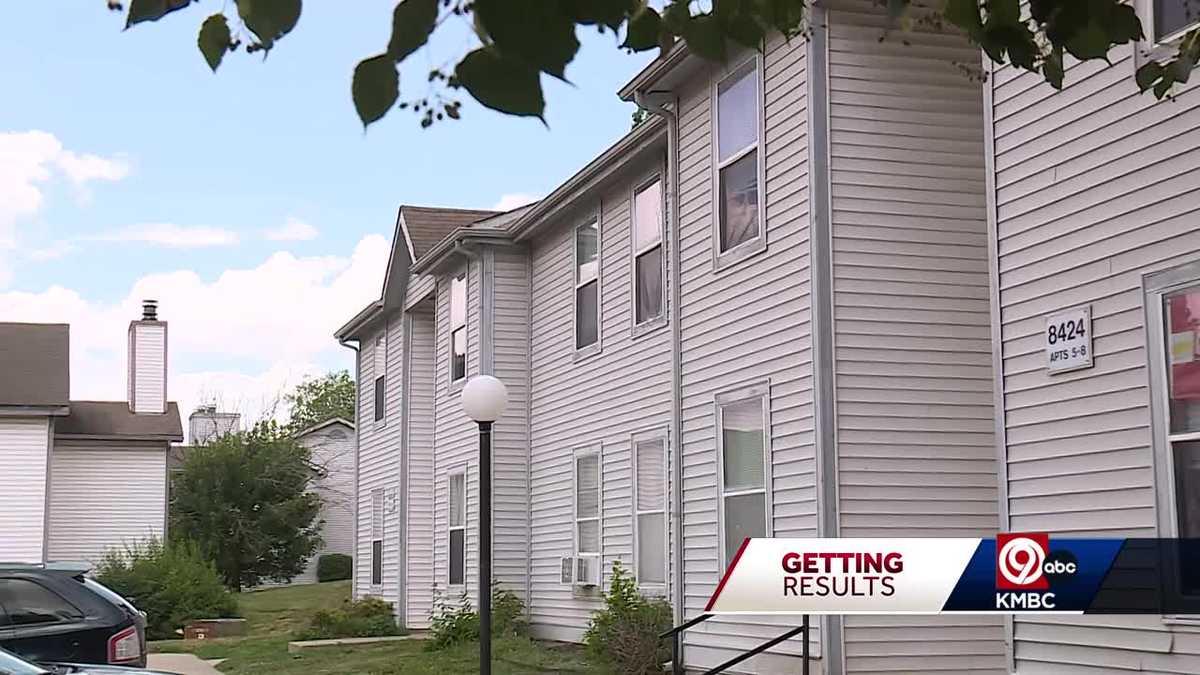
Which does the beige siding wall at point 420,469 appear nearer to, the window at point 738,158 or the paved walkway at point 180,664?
the paved walkway at point 180,664

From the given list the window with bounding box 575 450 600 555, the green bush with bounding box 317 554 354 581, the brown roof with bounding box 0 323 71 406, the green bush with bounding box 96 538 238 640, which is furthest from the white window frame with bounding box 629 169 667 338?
the green bush with bounding box 317 554 354 581

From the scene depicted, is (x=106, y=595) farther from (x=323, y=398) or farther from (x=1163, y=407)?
(x=323, y=398)

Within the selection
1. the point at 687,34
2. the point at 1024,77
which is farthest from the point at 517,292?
the point at 687,34

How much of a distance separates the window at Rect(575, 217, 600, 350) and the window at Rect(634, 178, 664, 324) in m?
1.51

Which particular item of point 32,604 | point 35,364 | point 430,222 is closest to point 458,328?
point 430,222

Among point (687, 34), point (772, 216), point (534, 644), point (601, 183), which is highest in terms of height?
point (601, 183)

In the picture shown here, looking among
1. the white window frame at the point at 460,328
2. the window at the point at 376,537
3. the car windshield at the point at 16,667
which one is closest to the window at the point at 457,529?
the white window frame at the point at 460,328

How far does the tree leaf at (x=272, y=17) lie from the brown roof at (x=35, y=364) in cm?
3034

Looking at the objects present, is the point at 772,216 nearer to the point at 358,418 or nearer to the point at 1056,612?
the point at 1056,612

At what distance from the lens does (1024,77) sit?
9.84m

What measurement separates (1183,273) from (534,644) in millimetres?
12902

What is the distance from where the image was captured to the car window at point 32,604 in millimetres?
10867

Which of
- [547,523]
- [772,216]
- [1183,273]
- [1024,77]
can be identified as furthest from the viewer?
[547,523]

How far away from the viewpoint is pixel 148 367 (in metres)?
35.4
